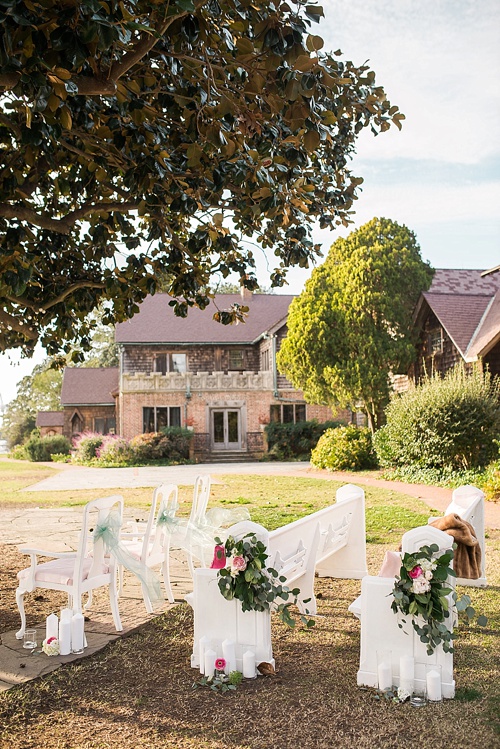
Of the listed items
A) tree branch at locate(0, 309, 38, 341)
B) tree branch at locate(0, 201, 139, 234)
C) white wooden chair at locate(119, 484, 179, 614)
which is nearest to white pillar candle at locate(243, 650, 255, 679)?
white wooden chair at locate(119, 484, 179, 614)

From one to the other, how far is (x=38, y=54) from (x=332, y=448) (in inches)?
827

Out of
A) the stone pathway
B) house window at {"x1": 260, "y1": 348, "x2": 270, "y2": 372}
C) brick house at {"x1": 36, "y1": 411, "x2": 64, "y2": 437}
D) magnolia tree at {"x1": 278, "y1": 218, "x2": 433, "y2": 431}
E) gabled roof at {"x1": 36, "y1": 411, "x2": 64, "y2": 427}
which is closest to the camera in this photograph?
the stone pathway

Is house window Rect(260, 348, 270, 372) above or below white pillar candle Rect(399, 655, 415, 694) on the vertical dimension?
above

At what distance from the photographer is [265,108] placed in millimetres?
5770

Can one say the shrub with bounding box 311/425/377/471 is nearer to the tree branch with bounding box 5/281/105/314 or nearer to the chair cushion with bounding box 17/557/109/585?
the tree branch with bounding box 5/281/105/314

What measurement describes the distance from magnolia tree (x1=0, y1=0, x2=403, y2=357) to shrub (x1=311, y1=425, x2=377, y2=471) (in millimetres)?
15070

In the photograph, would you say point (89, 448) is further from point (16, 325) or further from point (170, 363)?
point (16, 325)

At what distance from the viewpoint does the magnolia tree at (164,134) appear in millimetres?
3840

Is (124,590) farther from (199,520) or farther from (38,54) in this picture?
(38,54)

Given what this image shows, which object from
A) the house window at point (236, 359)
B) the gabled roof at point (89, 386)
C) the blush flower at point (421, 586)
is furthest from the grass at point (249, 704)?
the gabled roof at point (89, 386)

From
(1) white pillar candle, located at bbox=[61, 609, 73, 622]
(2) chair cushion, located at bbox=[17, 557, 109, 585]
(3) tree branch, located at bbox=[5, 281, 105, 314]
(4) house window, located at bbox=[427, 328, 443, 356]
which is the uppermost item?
(4) house window, located at bbox=[427, 328, 443, 356]

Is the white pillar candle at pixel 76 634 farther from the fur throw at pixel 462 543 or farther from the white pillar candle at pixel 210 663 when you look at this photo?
the fur throw at pixel 462 543

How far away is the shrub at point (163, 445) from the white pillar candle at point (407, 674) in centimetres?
2757

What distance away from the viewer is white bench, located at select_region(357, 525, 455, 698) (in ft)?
14.9
